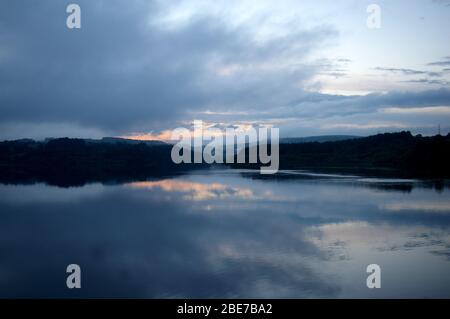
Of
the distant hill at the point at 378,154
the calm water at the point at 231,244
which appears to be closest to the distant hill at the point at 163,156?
the distant hill at the point at 378,154

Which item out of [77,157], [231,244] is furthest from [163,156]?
[231,244]

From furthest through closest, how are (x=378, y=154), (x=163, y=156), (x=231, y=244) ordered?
(x=163, y=156) < (x=378, y=154) < (x=231, y=244)

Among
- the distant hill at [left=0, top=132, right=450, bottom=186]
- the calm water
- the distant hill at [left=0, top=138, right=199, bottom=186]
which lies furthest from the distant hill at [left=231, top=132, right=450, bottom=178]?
the calm water

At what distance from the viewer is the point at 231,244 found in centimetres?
1227

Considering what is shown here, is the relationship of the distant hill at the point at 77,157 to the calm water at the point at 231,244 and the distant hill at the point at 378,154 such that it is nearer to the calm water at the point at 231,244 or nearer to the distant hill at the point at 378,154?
the distant hill at the point at 378,154

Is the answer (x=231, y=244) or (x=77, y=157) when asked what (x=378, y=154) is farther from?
(x=231, y=244)

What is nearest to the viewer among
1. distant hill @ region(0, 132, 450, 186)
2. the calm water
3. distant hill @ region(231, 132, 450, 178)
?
the calm water

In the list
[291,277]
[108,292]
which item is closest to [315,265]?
[291,277]

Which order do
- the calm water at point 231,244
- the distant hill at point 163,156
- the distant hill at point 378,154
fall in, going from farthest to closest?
the distant hill at point 163,156 < the distant hill at point 378,154 < the calm water at point 231,244

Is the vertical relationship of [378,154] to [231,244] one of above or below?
above

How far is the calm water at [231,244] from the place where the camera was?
29.4ft

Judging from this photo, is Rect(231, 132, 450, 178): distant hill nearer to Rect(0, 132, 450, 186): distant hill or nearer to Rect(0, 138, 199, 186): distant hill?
Rect(0, 132, 450, 186): distant hill

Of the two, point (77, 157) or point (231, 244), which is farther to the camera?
point (77, 157)

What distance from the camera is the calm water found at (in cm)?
896
